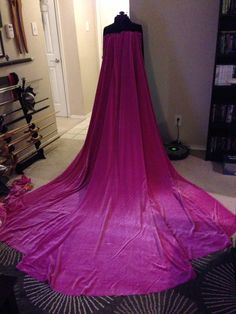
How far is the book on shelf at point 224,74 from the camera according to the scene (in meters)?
2.28

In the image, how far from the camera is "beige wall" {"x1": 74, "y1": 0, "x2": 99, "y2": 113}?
12.2 ft

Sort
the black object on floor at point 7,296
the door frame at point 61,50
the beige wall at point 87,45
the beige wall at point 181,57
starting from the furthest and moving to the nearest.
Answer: the beige wall at point 87,45
the door frame at point 61,50
the beige wall at point 181,57
the black object on floor at point 7,296

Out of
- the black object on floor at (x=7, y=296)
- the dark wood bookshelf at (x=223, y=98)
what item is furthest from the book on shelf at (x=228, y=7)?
the black object on floor at (x=7, y=296)

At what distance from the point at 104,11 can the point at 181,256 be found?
3862 millimetres

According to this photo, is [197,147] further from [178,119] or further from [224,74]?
[224,74]

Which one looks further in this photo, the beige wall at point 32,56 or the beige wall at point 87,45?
the beige wall at point 87,45

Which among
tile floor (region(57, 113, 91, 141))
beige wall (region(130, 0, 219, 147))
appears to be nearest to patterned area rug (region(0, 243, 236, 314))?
beige wall (region(130, 0, 219, 147))

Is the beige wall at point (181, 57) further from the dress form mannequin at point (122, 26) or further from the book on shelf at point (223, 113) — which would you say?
the dress form mannequin at point (122, 26)

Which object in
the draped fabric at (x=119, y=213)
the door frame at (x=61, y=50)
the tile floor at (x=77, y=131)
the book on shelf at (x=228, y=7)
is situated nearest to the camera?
the draped fabric at (x=119, y=213)

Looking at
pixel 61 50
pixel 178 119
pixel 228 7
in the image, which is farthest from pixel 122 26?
pixel 61 50

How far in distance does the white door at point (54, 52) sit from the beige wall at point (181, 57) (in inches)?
64.4

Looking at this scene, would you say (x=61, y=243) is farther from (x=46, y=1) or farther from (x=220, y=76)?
(x=46, y=1)

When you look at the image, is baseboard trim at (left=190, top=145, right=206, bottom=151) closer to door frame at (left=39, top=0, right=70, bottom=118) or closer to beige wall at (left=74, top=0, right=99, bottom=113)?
beige wall at (left=74, top=0, right=99, bottom=113)

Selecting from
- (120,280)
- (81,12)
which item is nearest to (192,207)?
(120,280)
